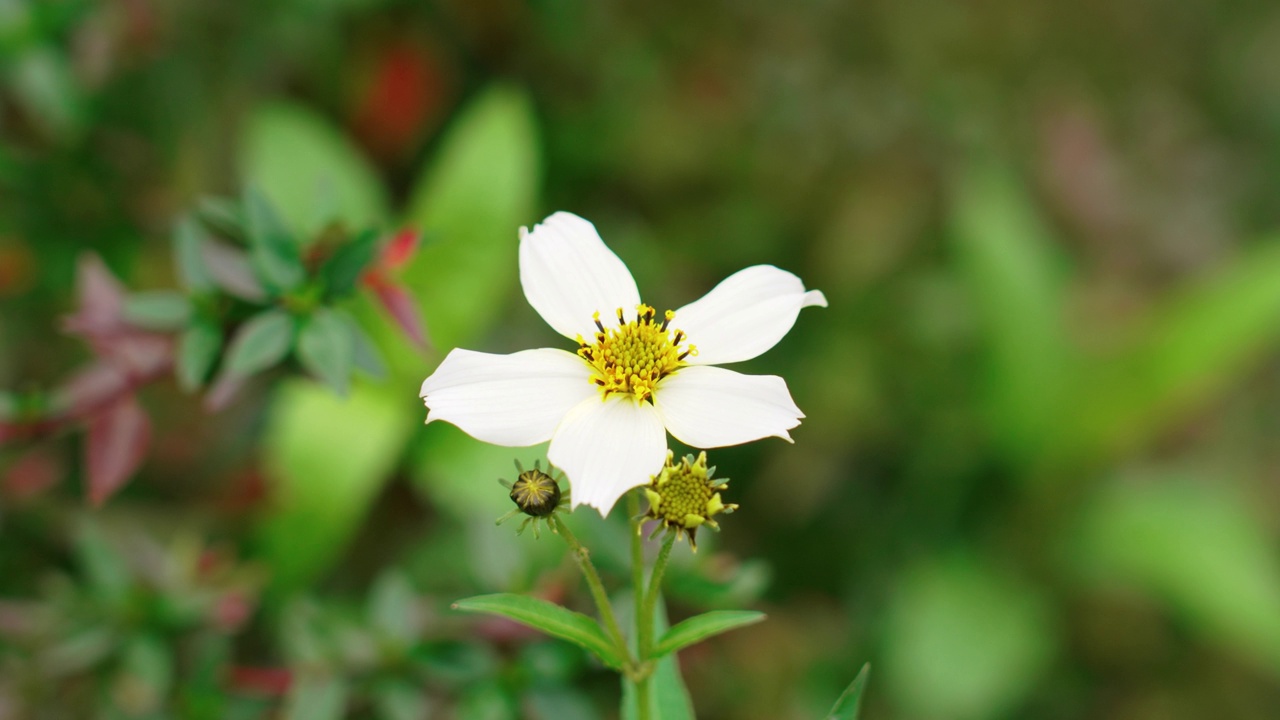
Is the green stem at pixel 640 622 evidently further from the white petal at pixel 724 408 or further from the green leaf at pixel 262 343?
the green leaf at pixel 262 343

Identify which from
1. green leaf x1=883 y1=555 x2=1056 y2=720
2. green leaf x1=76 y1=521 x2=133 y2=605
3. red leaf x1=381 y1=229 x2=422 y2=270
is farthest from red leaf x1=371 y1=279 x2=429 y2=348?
green leaf x1=883 y1=555 x2=1056 y2=720

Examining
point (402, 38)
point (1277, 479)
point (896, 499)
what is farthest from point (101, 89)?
point (1277, 479)

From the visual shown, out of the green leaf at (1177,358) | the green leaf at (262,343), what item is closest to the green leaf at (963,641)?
the green leaf at (1177,358)

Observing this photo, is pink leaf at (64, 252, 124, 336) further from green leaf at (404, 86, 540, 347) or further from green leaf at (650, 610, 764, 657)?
green leaf at (650, 610, 764, 657)

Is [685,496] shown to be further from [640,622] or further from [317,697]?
[317,697]

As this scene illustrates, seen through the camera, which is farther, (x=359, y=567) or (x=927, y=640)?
(x=927, y=640)

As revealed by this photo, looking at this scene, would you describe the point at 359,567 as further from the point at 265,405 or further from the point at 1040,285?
the point at 1040,285

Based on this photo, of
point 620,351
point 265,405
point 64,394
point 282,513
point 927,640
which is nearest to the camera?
point 620,351
